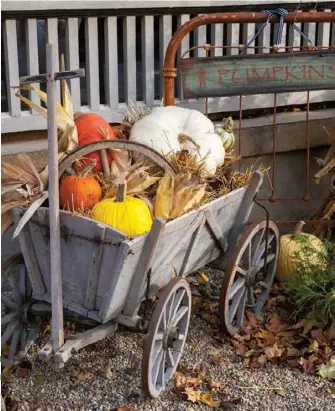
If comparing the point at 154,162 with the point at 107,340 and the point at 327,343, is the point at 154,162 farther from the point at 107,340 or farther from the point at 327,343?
the point at 327,343

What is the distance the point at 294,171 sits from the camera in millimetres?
6473

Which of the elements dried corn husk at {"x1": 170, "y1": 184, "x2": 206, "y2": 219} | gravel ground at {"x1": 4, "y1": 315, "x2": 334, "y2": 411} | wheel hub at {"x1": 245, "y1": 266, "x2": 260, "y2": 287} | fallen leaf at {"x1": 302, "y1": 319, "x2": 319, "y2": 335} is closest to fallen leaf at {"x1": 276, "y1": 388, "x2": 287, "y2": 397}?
gravel ground at {"x1": 4, "y1": 315, "x2": 334, "y2": 411}

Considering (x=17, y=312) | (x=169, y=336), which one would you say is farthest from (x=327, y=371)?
(x=17, y=312)

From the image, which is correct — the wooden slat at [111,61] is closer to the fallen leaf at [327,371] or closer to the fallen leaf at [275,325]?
the fallen leaf at [275,325]

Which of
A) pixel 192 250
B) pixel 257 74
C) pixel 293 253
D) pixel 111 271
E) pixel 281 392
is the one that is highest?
pixel 257 74

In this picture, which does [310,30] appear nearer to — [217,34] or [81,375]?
[217,34]

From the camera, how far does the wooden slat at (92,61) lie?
5.51 meters

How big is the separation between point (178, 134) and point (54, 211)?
44.9 inches

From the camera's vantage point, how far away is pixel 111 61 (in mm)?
5676

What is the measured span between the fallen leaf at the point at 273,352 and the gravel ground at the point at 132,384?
9 centimetres

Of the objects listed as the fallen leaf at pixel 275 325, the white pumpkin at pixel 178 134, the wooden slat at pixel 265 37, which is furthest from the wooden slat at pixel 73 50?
the fallen leaf at pixel 275 325

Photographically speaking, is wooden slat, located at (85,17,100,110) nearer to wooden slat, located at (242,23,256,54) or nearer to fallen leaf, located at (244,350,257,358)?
wooden slat, located at (242,23,256,54)

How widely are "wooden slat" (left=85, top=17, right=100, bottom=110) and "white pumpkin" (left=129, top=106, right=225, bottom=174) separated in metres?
1.46

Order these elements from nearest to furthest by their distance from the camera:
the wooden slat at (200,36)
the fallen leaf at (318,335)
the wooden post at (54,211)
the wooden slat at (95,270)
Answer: the wooden post at (54,211) < the wooden slat at (95,270) < the fallen leaf at (318,335) < the wooden slat at (200,36)
